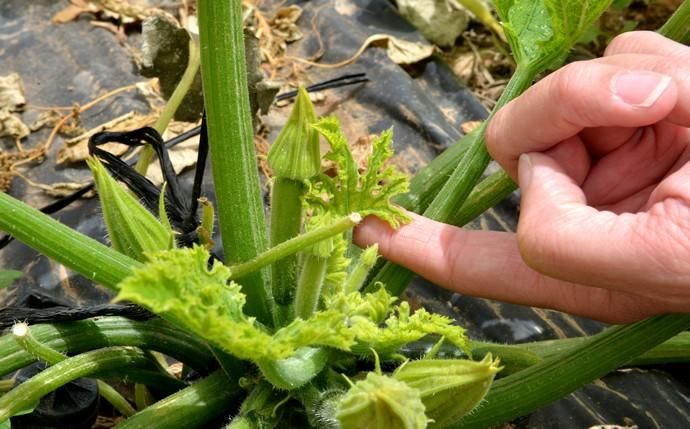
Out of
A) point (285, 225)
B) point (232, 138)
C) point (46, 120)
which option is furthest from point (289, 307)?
point (46, 120)

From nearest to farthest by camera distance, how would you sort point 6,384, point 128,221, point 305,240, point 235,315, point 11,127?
point 235,315
point 305,240
point 128,221
point 6,384
point 11,127

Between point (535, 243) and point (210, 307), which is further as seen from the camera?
point (535, 243)

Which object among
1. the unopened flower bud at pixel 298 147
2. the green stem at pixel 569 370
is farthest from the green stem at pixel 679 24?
the unopened flower bud at pixel 298 147

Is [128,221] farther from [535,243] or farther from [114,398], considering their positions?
[535,243]

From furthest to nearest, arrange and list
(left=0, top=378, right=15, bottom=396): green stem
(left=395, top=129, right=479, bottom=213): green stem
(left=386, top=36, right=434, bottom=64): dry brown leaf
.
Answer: (left=386, top=36, right=434, bottom=64): dry brown leaf
(left=395, top=129, right=479, bottom=213): green stem
(left=0, top=378, right=15, bottom=396): green stem

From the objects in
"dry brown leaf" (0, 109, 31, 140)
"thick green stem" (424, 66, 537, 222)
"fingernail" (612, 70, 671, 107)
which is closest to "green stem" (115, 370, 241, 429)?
"thick green stem" (424, 66, 537, 222)

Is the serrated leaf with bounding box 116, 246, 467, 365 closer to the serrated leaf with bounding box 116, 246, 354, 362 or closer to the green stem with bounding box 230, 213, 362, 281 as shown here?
the serrated leaf with bounding box 116, 246, 354, 362

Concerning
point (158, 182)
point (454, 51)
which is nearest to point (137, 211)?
→ point (158, 182)
